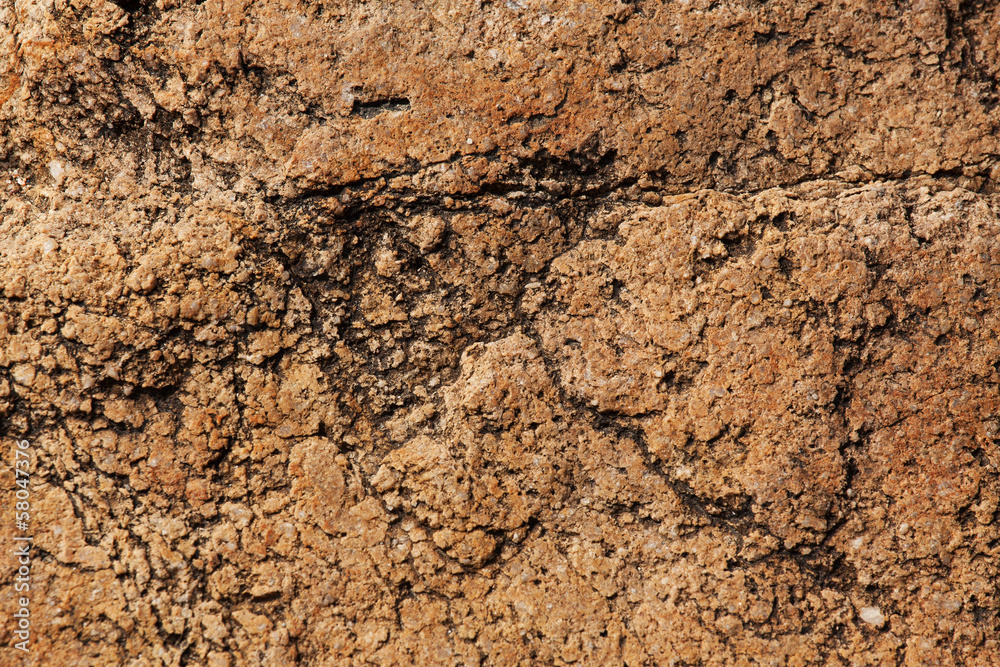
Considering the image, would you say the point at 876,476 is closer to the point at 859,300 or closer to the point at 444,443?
the point at 859,300

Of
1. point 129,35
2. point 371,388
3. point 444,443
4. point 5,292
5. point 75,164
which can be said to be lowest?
point 444,443

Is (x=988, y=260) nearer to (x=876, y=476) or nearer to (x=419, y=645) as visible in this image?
(x=876, y=476)

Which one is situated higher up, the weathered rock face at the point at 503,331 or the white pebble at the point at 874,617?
the weathered rock face at the point at 503,331

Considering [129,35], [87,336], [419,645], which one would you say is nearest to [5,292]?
[87,336]

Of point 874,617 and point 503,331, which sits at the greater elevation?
point 503,331

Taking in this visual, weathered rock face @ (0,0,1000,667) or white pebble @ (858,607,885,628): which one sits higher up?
weathered rock face @ (0,0,1000,667)

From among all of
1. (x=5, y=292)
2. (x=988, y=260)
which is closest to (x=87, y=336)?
Answer: (x=5, y=292)

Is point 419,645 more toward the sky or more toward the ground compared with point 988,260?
more toward the ground
